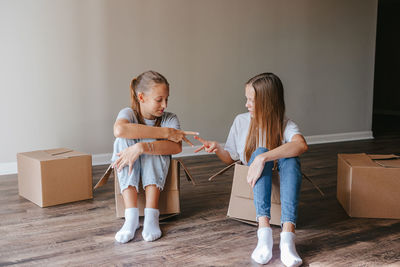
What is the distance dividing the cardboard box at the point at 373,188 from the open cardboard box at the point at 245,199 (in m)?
0.34

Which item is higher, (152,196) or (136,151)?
(136,151)

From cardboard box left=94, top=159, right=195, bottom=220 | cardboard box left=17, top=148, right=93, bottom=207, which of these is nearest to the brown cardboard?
cardboard box left=94, top=159, right=195, bottom=220

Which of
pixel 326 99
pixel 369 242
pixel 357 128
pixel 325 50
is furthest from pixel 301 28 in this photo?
pixel 369 242

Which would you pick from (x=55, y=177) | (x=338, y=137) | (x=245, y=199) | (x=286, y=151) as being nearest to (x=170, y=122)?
(x=245, y=199)

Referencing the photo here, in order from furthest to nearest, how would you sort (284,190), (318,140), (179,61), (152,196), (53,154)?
1. (318,140)
2. (179,61)
3. (53,154)
4. (152,196)
5. (284,190)

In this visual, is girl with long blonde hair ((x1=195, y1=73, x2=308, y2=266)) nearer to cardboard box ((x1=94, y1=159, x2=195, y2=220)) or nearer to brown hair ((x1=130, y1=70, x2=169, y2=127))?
cardboard box ((x1=94, y1=159, x2=195, y2=220))

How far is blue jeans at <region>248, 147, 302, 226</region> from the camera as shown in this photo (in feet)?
5.77

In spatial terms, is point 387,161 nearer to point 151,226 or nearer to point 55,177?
point 151,226

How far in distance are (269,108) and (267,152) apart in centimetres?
24

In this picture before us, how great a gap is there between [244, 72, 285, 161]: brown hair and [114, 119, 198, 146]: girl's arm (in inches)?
13.2

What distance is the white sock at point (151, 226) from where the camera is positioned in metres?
1.91

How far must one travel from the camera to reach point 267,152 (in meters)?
1.86

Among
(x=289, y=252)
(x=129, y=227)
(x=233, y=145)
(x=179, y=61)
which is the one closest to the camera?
(x=289, y=252)

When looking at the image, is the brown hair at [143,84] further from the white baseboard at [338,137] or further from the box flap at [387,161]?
the white baseboard at [338,137]
